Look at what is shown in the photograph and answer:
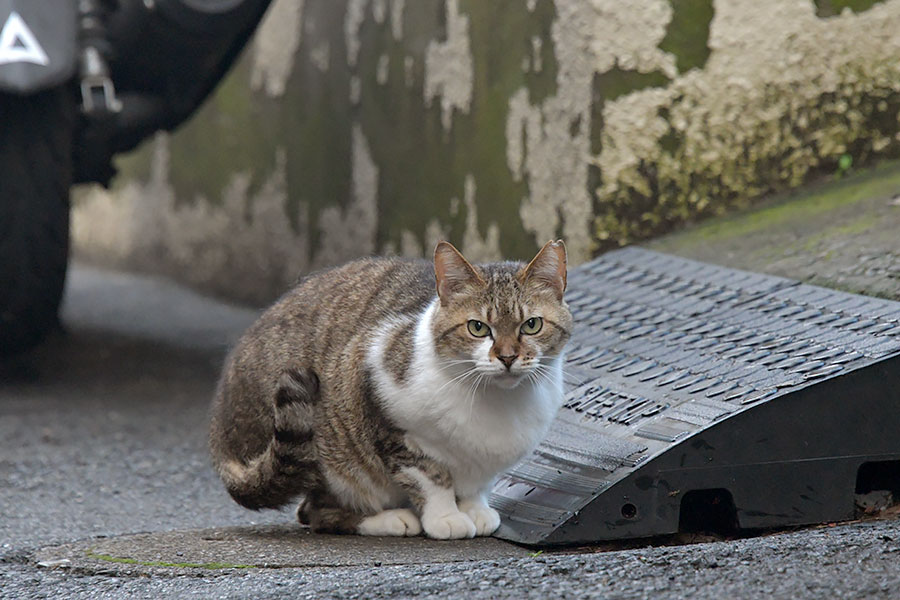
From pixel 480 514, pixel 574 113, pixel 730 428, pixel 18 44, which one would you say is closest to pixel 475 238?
pixel 574 113

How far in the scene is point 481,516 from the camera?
2.85 meters

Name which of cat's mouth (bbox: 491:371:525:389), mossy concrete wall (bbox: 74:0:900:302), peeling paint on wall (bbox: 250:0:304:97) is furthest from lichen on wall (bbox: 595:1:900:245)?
peeling paint on wall (bbox: 250:0:304:97)

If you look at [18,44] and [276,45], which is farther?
[276,45]

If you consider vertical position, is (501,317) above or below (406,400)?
above

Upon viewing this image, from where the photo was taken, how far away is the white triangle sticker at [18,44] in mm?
3875

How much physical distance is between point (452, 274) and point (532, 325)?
0.22 m

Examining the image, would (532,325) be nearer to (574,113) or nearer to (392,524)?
(392,524)

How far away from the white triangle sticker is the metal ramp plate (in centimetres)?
206

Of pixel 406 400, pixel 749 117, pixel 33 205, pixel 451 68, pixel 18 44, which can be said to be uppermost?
pixel 18 44

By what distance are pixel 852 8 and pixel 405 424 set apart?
2722 mm

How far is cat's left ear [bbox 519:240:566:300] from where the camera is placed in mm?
2754

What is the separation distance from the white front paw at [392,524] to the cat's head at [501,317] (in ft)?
1.38

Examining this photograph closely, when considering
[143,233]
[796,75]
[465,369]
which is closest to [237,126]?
[143,233]

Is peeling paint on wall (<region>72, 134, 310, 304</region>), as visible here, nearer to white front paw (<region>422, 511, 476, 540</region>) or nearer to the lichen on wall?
the lichen on wall
